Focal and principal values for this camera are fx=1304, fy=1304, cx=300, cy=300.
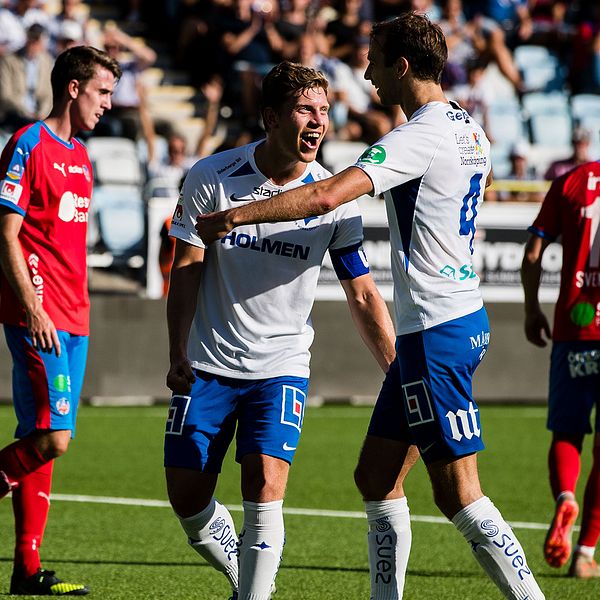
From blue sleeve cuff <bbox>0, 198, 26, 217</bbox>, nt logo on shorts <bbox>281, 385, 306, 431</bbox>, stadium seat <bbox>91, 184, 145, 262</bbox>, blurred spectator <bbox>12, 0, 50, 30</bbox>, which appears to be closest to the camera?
nt logo on shorts <bbox>281, 385, 306, 431</bbox>

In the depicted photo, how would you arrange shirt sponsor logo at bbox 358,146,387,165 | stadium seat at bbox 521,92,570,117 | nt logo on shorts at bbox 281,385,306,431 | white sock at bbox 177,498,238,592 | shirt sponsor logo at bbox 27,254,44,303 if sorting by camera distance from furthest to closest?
stadium seat at bbox 521,92,570,117, shirt sponsor logo at bbox 27,254,44,303, white sock at bbox 177,498,238,592, nt logo on shorts at bbox 281,385,306,431, shirt sponsor logo at bbox 358,146,387,165

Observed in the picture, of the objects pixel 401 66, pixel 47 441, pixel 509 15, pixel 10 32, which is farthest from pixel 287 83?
pixel 509 15

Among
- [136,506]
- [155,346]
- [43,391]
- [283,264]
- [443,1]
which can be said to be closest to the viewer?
[283,264]

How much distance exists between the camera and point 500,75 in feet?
67.3

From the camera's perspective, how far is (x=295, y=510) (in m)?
8.56

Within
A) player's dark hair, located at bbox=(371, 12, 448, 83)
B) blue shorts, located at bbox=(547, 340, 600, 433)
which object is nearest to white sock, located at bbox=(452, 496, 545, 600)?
player's dark hair, located at bbox=(371, 12, 448, 83)

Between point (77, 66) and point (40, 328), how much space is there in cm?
130

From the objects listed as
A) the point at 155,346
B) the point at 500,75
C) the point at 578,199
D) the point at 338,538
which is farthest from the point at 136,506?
the point at 500,75

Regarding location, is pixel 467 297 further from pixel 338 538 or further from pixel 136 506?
pixel 136 506

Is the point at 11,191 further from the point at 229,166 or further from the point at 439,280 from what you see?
the point at 439,280

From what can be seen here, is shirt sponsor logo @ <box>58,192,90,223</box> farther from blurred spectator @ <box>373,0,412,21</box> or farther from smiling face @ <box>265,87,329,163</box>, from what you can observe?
blurred spectator @ <box>373,0,412,21</box>

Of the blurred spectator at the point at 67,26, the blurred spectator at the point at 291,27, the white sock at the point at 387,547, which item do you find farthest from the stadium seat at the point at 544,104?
the white sock at the point at 387,547

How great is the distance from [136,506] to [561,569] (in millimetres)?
2969

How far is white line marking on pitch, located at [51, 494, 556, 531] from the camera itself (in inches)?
323
